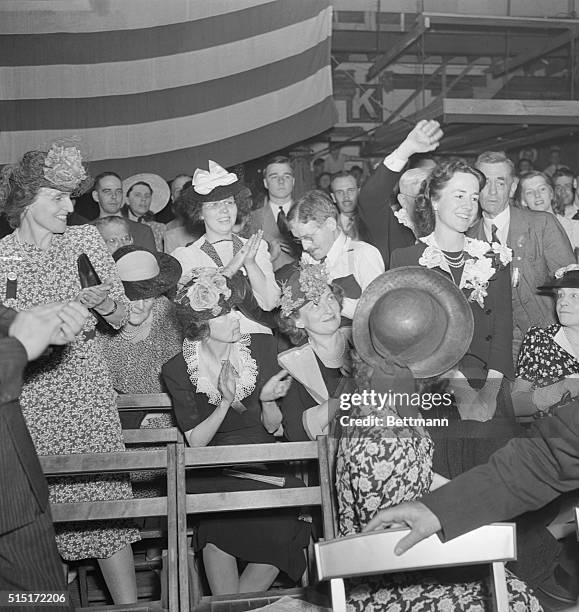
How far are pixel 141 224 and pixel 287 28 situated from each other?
963 millimetres

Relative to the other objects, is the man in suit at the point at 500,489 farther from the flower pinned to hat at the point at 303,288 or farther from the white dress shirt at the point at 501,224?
the white dress shirt at the point at 501,224

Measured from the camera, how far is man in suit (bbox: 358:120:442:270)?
3.36 metres

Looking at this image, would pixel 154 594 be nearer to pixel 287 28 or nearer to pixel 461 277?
pixel 461 277

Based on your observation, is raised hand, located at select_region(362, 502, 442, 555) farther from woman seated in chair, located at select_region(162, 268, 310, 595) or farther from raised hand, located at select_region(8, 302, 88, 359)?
woman seated in chair, located at select_region(162, 268, 310, 595)

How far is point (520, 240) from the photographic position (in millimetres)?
A: 3471

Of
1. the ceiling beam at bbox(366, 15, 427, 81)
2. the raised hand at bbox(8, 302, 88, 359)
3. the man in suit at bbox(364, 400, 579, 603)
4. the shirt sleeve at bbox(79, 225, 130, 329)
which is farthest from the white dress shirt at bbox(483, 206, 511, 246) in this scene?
the raised hand at bbox(8, 302, 88, 359)

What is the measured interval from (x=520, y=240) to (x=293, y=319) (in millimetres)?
1029

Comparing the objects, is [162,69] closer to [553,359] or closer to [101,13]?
[101,13]

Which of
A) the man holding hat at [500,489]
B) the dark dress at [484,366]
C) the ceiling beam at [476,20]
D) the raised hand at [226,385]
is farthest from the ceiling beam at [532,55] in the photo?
the man holding hat at [500,489]

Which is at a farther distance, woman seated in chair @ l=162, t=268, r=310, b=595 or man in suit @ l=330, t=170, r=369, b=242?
man in suit @ l=330, t=170, r=369, b=242

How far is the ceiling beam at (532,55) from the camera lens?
3.50 m

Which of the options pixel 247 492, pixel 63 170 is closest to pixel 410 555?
pixel 247 492

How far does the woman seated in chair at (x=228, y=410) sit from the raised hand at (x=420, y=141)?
2.70 feet

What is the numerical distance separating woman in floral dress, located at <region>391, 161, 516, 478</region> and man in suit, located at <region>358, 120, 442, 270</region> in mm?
56
